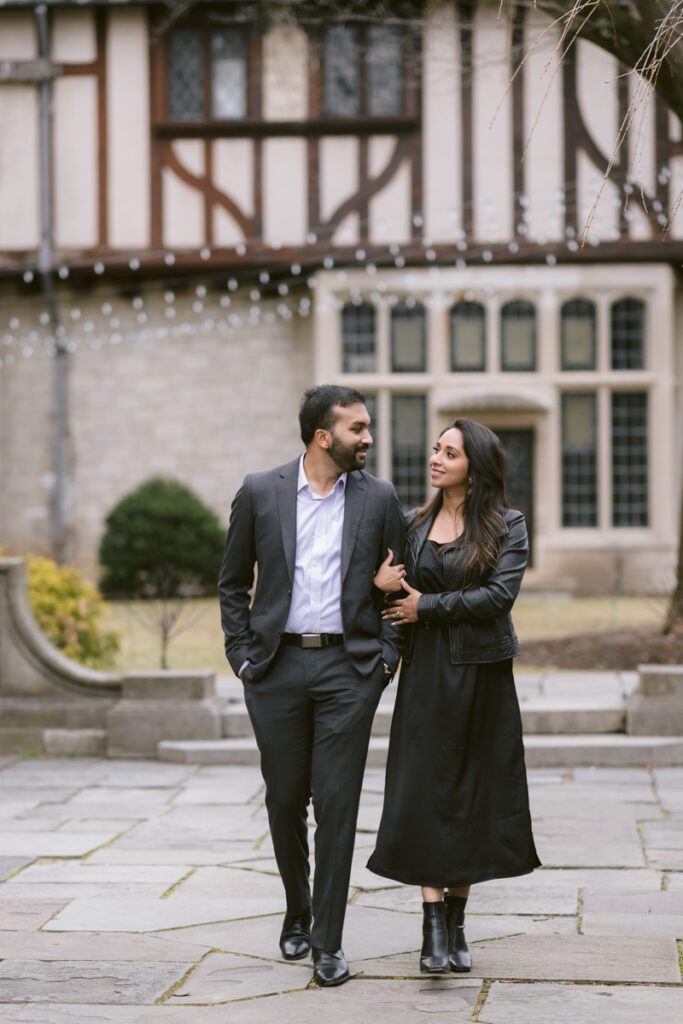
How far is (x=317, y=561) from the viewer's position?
16.2 feet

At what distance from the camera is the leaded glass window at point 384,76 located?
65.7ft

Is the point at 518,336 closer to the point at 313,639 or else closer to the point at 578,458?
the point at 578,458

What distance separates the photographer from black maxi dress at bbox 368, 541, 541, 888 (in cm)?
480

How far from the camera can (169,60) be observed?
2038 centimetres

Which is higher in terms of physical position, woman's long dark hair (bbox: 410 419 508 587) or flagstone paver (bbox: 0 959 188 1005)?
woman's long dark hair (bbox: 410 419 508 587)

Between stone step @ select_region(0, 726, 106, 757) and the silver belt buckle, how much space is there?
4.92m

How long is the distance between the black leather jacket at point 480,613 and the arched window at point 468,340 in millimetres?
15483

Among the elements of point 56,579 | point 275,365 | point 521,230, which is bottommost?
point 56,579

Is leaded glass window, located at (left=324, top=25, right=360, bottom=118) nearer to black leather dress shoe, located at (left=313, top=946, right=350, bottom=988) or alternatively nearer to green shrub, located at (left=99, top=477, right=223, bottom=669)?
green shrub, located at (left=99, top=477, right=223, bottom=669)

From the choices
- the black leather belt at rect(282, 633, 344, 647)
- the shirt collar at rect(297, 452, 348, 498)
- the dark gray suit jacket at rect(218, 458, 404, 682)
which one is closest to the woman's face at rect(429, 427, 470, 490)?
the dark gray suit jacket at rect(218, 458, 404, 682)

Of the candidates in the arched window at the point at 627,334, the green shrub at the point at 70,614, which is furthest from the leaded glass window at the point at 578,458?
the green shrub at the point at 70,614

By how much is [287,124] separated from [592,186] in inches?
153

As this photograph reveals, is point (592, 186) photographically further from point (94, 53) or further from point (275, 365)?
point (94, 53)

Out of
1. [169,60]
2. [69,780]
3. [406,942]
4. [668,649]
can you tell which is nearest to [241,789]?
[69,780]
